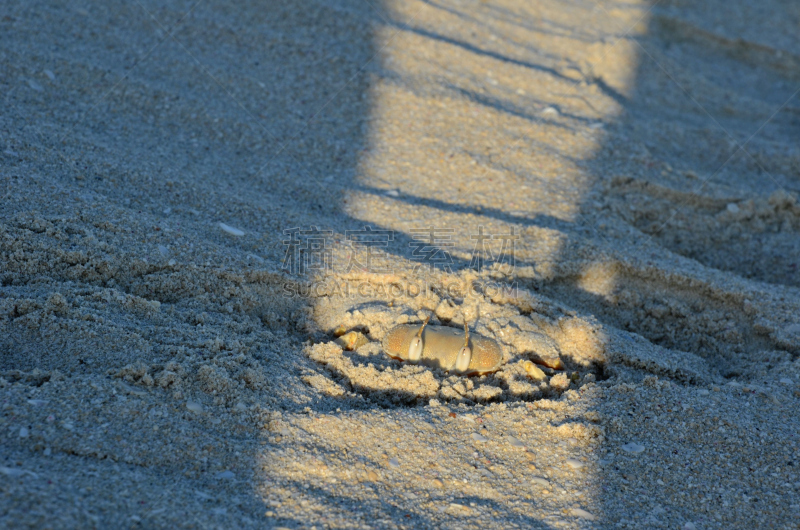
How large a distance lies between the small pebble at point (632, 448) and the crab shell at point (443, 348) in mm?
516

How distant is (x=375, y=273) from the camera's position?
265 cm

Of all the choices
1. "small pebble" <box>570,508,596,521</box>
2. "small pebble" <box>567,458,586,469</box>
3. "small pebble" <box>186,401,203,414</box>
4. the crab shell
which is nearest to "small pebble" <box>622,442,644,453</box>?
"small pebble" <box>567,458,586,469</box>

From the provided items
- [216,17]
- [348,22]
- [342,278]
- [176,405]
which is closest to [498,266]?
[342,278]

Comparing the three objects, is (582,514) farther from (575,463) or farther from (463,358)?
(463,358)

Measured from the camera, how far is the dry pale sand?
6.03 ft

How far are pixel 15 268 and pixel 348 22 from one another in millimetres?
2825

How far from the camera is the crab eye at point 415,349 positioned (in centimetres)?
227

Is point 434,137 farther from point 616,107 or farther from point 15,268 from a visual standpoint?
point 15,268

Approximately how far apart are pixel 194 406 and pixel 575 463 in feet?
3.99

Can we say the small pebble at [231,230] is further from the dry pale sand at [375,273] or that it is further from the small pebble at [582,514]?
the small pebble at [582,514]

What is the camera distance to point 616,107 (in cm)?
424

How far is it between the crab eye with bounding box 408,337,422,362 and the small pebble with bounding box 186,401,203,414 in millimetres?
752

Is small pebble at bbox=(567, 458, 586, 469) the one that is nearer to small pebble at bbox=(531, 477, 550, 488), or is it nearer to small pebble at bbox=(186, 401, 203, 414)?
small pebble at bbox=(531, 477, 550, 488)

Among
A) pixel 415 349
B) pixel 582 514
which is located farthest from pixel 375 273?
pixel 582 514
